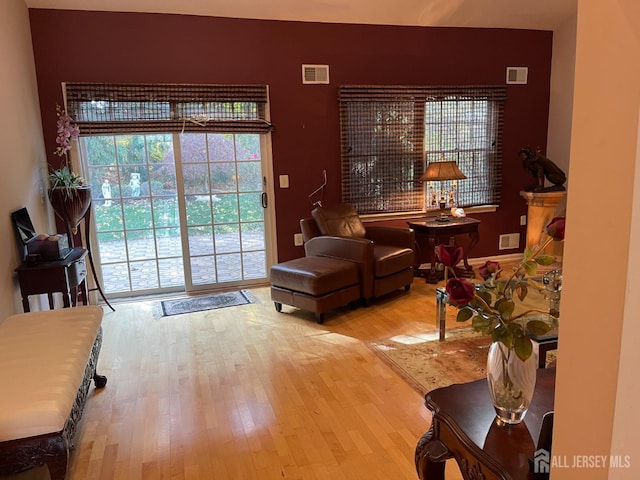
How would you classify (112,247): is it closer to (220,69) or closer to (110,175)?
(110,175)

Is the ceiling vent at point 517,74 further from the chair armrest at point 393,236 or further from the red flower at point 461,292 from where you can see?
the red flower at point 461,292

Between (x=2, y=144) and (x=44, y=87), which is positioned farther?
(x=44, y=87)

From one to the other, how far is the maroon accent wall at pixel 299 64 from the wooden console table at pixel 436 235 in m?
0.78

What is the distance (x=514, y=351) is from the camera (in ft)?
4.28

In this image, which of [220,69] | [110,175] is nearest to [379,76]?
[220,69]

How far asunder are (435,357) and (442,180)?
7.13 feet

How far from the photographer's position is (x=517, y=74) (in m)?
5.68

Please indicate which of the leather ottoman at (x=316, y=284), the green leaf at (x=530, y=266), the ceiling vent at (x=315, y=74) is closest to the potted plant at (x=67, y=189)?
the leather ottoman at (x=316, y=284)

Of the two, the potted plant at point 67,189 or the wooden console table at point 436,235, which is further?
the wooden console table at point 436,235

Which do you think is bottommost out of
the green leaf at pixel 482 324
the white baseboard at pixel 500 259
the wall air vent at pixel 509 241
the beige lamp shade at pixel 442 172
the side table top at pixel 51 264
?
the white baseboard at pixel 500 259

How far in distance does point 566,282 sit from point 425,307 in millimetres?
3537

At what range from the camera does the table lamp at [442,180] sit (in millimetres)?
4938

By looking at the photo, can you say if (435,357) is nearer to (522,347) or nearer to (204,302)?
(522,347)

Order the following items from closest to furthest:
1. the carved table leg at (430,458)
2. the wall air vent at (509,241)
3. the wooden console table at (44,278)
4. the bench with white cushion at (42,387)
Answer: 1. the carved table leg at (430,458)
2. the bench with white cushion at (42,387)
3. the wooden console table at (44,278)
4. the wall air vent at (509,241)
